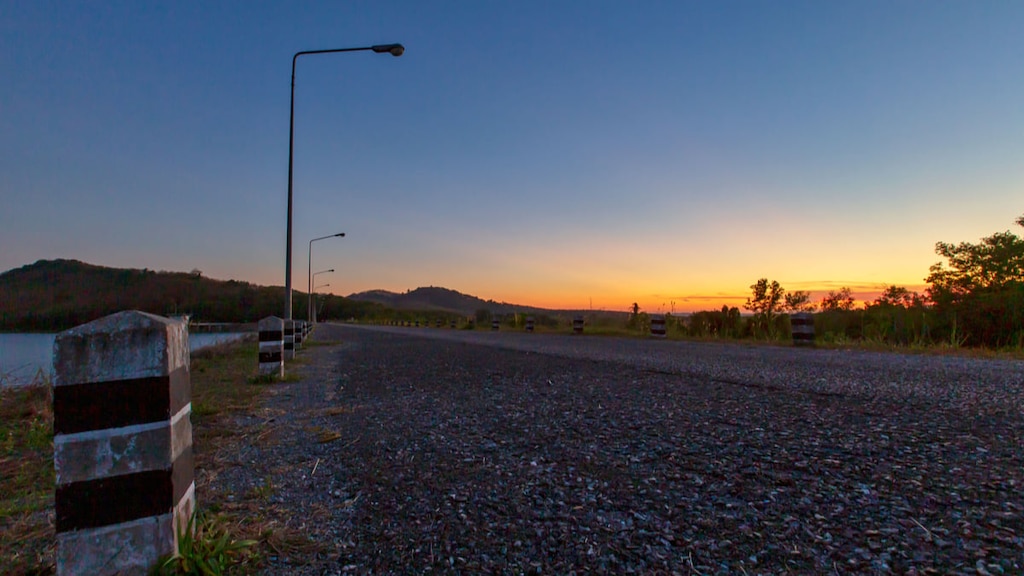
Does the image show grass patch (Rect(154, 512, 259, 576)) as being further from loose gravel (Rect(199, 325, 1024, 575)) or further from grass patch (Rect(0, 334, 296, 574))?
loose gravel (Rect(199, 325, 1024, 575))

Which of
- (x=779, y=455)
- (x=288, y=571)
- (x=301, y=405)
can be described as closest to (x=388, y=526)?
(x=288, y=571)

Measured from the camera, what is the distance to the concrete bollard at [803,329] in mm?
11336

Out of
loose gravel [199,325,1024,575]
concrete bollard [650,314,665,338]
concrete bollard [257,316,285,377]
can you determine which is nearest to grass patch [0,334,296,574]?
loose gravel [199,325,1024,575]

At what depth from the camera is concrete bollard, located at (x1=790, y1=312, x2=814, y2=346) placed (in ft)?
37.2

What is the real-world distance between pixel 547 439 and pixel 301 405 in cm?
339

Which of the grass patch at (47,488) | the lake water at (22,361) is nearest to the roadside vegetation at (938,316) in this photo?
the grass patch at (47,488)

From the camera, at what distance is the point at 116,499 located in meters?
1.76

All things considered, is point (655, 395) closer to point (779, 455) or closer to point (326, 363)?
point (779, 455)

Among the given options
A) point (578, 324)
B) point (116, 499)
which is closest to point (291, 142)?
point (116, 499)

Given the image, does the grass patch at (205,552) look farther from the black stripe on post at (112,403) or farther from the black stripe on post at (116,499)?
the black stripe on post at (112,403)

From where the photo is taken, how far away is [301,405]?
5.55 meters

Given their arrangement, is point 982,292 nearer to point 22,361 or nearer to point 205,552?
point 205,552

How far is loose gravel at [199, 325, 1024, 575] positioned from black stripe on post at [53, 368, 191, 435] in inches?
28.8

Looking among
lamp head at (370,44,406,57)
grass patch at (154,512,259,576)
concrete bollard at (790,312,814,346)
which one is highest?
lamp head at (370,44,406,57)
